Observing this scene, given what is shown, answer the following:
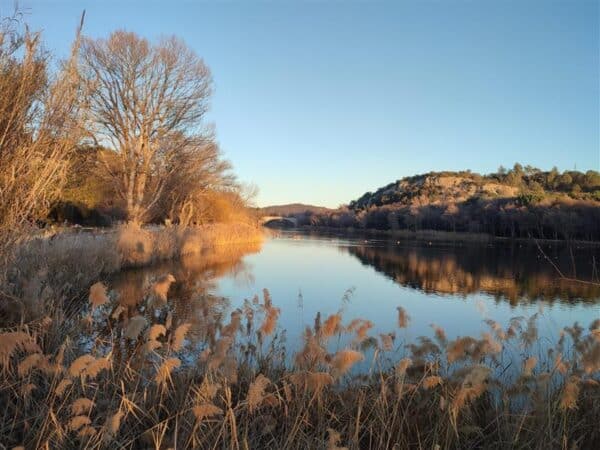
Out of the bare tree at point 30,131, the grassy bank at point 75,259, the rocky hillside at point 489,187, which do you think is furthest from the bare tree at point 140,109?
the rocky hillside at point 489,187

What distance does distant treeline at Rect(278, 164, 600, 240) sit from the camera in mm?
61438

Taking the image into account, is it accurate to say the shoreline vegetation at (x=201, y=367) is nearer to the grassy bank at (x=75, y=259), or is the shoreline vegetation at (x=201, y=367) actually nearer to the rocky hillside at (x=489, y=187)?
the grassy bank at (x=75, y=259)

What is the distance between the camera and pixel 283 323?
10477 mm

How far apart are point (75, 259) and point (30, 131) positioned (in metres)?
8.24

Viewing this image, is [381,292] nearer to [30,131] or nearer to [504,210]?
[30,131]

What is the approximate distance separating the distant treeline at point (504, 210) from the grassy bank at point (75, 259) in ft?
60.0

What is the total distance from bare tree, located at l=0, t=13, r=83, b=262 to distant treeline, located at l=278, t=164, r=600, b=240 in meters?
21.4

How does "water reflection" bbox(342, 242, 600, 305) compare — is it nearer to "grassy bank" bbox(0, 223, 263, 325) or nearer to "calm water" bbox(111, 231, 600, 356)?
"calm water" bbox(111, 231, 600, 356)

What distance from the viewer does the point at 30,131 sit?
5816 mm

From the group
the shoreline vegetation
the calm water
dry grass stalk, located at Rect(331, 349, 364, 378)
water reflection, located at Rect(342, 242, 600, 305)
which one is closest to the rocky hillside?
water reflection, located at Rect(342, 242, 600, 305)

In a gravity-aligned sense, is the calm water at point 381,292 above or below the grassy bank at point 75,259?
below

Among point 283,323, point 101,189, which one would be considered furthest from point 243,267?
point 101,189

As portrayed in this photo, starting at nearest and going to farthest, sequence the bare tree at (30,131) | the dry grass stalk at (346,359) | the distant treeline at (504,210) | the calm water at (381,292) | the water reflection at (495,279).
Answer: the dry grass stalk at (346,359), the bare tree at (30,131), the calm water at (381,292), the water reflection at (495,279), the distant treeline at (504,210)

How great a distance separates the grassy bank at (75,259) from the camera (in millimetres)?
6793
